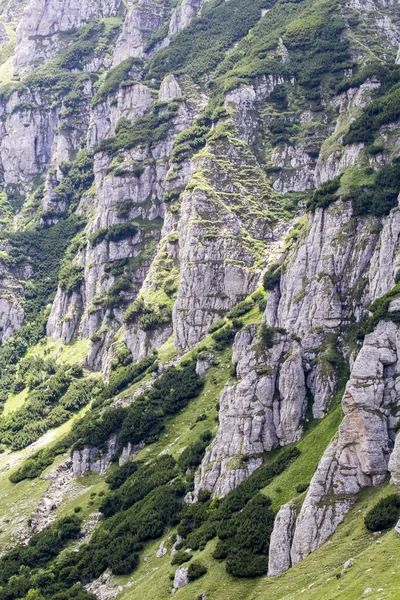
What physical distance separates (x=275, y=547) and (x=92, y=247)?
12846 cm

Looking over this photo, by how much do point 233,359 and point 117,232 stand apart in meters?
77.8

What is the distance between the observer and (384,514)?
59906mm

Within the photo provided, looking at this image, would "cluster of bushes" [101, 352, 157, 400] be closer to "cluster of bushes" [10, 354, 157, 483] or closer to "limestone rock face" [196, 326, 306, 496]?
"cluster of bushes" [10, 354, 157, 483]

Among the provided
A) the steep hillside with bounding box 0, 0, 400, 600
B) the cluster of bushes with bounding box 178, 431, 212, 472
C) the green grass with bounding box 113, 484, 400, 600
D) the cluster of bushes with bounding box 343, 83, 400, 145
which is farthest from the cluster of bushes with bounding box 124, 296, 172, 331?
the green grass with bounding box 113, 484, 400, 600

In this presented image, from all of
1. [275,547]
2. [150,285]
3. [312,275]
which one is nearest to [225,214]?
[150,285]

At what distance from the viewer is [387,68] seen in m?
133

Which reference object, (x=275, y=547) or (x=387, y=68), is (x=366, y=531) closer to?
(x=275, y=547)

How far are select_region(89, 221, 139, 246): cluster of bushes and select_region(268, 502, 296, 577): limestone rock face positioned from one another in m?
118

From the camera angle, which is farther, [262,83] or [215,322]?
[262,83]

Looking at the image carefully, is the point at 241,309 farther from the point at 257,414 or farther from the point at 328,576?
the point at 328,576

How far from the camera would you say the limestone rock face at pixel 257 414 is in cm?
8831

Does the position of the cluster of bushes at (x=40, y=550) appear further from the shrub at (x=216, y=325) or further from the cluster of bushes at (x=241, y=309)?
the cluster of bushes at (x=241, y=309)

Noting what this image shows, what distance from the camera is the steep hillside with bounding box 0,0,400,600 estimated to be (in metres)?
68.6

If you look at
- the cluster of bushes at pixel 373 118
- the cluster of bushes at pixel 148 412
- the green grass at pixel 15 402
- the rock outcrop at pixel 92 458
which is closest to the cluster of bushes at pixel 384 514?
the cluster of bushes at pixel 148 412
